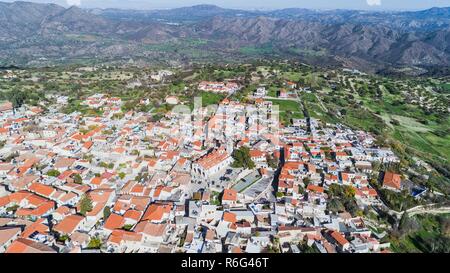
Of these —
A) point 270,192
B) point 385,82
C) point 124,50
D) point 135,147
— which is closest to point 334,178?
point 270,192

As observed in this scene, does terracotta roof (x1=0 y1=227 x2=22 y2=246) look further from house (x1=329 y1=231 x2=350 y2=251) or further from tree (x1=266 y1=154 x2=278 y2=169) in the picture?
tree (x1=266 y1=154 x2=278 y2=169)

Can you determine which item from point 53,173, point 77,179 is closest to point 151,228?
point 77,179

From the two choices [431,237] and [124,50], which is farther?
[124,50]

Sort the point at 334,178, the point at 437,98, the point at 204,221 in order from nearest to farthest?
the point at 204,221
the point at 334,178
the point at 437,98

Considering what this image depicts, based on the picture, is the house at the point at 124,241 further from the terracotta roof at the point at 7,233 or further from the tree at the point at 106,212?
the terracotta roof at the point at 7,233
